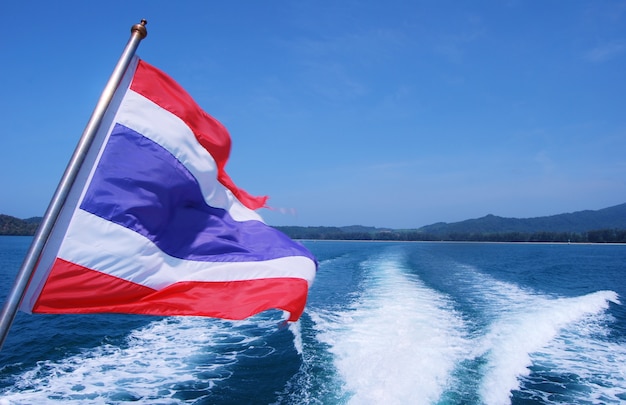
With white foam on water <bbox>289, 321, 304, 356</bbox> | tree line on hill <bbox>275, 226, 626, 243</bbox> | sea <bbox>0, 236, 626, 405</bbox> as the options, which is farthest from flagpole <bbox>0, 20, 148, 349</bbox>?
tree line on hill <bbox>275, 226, 626, 243</bbox>

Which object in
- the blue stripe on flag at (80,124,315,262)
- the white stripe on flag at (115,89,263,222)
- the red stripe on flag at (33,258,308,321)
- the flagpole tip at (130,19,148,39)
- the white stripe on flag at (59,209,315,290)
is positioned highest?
the flagpole tip at (130,19,148,39)

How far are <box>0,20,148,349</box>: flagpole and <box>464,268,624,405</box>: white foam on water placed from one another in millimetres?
8737

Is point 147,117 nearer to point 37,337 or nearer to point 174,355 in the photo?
point 174,355

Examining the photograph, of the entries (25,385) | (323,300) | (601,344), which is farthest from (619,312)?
(25,385)

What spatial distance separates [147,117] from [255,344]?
1011 cm

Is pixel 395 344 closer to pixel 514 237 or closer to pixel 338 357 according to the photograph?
pixel 338 357

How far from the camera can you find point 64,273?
2863mm

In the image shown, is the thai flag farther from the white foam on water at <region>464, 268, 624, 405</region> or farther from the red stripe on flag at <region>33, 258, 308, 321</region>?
the white foam on water at <region>464, 268, 624, 405</region>

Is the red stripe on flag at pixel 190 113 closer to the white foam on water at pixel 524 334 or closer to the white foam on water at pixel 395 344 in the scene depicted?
the white foam on water at pixel 395 344

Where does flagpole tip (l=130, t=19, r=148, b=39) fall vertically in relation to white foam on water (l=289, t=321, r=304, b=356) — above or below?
above

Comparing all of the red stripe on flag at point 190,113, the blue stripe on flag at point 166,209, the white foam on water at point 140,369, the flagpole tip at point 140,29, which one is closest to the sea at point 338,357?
the white foam on water at point 140,369

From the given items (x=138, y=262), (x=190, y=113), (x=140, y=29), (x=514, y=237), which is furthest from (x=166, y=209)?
(x=514, y=237)

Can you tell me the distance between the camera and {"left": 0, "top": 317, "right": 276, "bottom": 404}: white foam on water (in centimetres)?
838

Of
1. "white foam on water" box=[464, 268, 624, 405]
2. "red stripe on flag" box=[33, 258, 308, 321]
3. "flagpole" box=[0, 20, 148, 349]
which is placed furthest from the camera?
"white foam on water" box=[464, 268, 624, 405]
